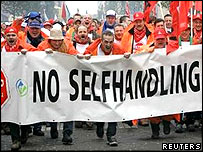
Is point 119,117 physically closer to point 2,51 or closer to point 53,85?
point 53,85

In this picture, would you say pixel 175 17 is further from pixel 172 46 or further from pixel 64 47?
pixel 64 47

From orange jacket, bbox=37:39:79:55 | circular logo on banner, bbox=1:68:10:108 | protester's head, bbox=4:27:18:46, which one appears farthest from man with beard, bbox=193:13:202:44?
circular logo on banner, bbox=1:68:10:108

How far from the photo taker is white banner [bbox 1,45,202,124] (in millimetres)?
6293

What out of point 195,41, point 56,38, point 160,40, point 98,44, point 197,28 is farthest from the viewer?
point 197,28

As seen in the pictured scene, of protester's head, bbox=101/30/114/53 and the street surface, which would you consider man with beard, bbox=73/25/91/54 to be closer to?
protester's head, bbox=101/30/114/53

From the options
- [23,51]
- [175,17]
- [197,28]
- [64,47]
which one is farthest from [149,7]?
[23,51]

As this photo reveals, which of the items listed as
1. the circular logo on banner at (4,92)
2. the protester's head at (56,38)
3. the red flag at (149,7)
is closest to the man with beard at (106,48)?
the protester's head at (56,38)

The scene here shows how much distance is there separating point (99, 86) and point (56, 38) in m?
0.97

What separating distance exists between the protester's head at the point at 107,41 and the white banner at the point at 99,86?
172 millimetres

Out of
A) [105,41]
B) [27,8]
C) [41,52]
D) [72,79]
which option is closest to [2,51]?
[41,52]

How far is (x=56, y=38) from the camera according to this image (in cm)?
650

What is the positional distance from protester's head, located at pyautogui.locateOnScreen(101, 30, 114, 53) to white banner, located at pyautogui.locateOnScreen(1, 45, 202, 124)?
0.57ft

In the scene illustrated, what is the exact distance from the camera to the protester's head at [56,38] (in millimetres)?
6504

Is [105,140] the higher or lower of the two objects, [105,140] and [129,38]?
the lower
